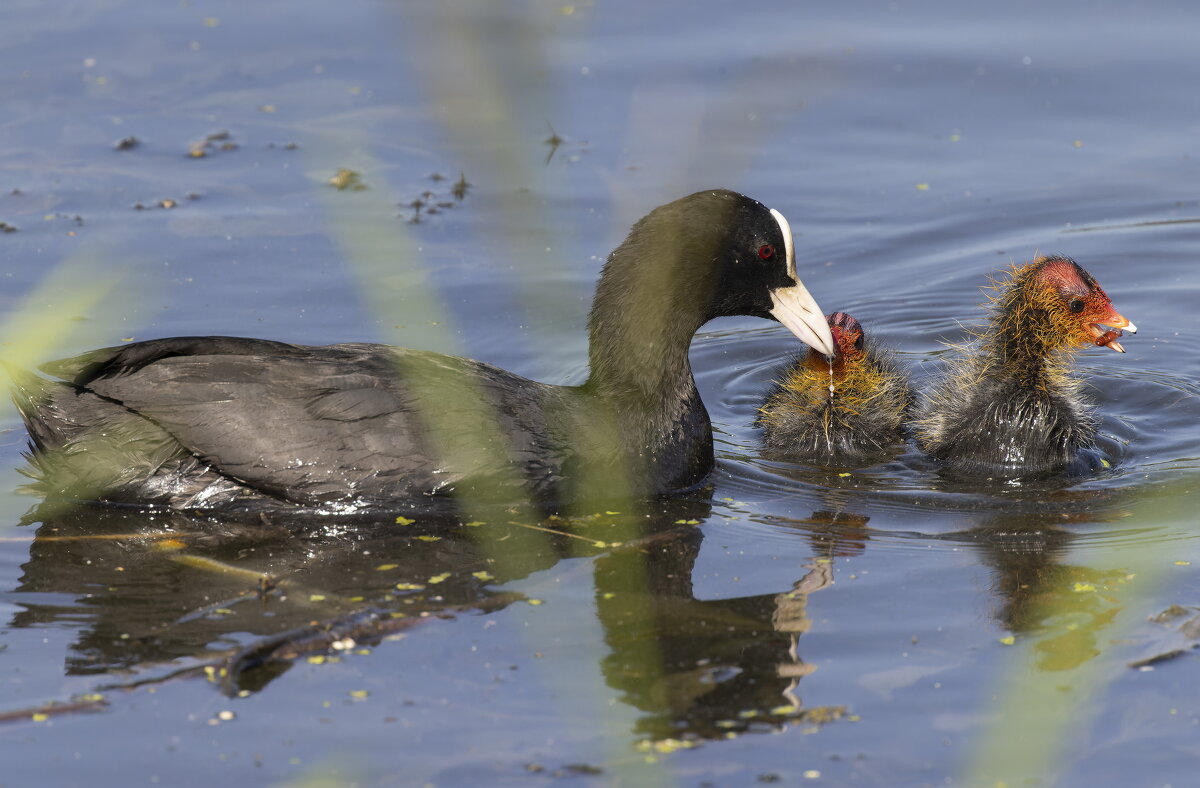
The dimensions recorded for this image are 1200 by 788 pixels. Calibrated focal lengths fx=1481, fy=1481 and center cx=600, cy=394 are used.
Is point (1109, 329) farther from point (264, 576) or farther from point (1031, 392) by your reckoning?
point (264, 576)

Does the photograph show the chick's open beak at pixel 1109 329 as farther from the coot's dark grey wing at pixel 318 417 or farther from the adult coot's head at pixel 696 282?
the coot's dark grey wing at pixel 318 417

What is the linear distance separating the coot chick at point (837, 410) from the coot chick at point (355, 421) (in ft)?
2.32

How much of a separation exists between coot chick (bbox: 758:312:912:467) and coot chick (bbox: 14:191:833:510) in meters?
0.71

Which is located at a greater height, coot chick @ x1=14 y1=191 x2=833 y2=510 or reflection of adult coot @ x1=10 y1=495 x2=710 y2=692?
coot chick @ x1=14 y1=191 x2=833 y2=510

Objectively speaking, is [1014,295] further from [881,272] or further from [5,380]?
[5,380]

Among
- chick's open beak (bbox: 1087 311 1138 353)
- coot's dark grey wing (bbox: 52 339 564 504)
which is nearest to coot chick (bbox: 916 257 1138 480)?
chick's open beak (bbox: 1087 311 1138 353)

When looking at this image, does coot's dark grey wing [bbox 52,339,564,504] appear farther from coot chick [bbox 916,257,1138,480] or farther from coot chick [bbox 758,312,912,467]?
coot chick [bbox 916,257,1138,480]

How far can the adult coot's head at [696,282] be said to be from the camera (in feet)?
17.7

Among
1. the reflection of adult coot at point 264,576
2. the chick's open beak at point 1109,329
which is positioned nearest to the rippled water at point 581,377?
the reflection of adult coot at point 264,576

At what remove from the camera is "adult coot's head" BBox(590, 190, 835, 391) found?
5.39 meters

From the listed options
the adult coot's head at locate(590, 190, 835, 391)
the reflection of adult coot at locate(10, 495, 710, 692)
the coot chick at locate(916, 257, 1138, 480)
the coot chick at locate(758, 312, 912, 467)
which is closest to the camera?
the reflection of adult coot at locate(10, 495, 710, 692)

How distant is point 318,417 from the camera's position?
16.3ft

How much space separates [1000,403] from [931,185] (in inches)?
116

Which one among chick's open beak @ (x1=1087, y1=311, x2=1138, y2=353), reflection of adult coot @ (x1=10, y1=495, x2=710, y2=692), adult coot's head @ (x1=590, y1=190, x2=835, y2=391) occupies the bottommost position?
reflection of adult coot @ (x1=10, y1=495, x2=710, y2=692)
